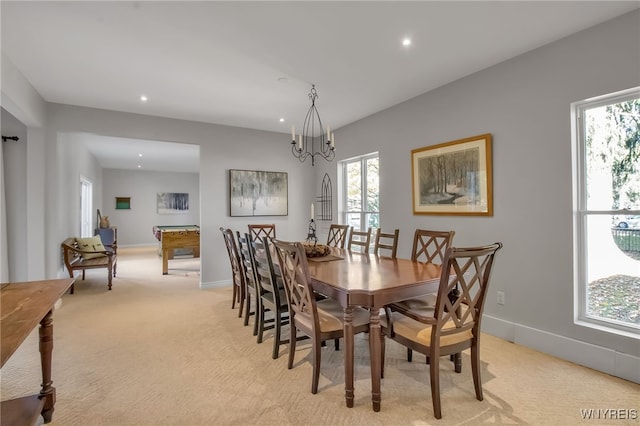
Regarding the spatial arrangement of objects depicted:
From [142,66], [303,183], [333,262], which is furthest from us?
[303,183]

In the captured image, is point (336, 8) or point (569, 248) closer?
point (336, 8)

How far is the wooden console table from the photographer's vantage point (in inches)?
45.4

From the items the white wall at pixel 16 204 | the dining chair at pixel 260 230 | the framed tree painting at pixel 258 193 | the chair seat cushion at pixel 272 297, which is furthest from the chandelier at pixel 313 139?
the white wall at pixel 16 204

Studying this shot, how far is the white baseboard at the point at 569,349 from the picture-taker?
2.23 metres

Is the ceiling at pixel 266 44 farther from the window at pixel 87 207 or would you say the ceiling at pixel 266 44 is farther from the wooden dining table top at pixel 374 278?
the window at pixel 87 207

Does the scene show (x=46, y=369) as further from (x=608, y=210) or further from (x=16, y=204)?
(x=608, y=210)

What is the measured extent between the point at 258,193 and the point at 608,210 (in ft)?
14.7

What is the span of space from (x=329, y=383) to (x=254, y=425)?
2.00 feet

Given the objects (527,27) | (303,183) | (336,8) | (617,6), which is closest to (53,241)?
(303,183)

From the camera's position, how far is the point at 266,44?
8.58 feet

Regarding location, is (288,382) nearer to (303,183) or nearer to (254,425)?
(254,425)

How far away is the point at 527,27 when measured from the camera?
2412 millimetres

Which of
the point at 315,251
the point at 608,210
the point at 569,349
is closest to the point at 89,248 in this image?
the point at 315,251

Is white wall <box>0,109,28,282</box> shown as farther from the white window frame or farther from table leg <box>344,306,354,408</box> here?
table leg <box>344,306,354,408</box>
